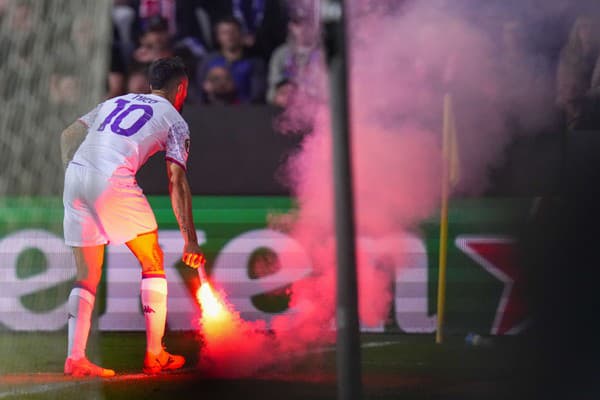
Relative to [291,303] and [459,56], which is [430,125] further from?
[291,303]

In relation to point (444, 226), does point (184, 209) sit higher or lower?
higher

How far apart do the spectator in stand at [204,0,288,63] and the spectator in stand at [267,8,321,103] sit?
5.4 inches

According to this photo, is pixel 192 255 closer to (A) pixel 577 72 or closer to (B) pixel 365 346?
(B) pixel 365 346

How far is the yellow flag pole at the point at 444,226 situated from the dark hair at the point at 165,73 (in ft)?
5.76

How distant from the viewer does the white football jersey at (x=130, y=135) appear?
6.57 meters

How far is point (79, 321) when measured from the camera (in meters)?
6.48

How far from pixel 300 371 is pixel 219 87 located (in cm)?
232

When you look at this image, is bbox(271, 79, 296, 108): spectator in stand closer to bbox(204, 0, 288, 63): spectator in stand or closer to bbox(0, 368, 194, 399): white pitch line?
bbox(204, 0, 288, 63): spectator in stand

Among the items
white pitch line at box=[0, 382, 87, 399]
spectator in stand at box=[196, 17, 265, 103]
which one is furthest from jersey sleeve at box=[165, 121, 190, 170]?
spectator in stand at box=[196, 17, 265, 103]

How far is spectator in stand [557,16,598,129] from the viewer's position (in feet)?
24.1

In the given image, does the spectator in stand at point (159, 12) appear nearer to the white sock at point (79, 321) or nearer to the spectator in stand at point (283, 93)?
the spectator in stand at point (283, 93)

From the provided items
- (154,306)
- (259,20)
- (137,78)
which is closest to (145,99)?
(154,306)

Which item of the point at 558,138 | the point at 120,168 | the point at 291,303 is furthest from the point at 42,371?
the point at 558,138

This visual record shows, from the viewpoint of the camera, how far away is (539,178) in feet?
24.6
